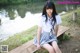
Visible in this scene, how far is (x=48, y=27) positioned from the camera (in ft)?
9.86

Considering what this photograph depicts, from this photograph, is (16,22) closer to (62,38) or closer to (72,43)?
(62,38)

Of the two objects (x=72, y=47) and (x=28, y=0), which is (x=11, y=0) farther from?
(x=72, y=47)

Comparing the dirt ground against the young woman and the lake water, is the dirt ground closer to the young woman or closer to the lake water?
the young woman

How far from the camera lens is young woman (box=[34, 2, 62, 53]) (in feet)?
9.66

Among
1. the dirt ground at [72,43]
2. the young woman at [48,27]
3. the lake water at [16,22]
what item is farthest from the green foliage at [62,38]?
the lake water at [16,22]

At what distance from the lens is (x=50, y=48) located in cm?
287

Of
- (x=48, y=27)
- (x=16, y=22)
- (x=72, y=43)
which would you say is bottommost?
(x=16, y=22)

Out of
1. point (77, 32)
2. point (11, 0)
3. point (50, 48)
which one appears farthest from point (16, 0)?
point (50, 48)

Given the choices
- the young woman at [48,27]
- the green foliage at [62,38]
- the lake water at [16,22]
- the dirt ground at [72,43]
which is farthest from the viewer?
the lake water at [16,22]

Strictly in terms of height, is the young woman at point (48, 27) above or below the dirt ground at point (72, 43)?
above

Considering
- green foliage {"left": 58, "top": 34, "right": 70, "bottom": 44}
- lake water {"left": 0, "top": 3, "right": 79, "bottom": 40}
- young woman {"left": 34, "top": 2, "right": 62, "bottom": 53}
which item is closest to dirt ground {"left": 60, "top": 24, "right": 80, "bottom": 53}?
green foliage {"left": 58, "top": 34, "right": 70, "bottom": 44}

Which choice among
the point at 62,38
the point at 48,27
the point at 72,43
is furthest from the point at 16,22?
the point at 48,27

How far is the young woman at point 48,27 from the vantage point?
295cm

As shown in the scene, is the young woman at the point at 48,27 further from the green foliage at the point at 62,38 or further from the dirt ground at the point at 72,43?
the green foliage at the point at 62,38
